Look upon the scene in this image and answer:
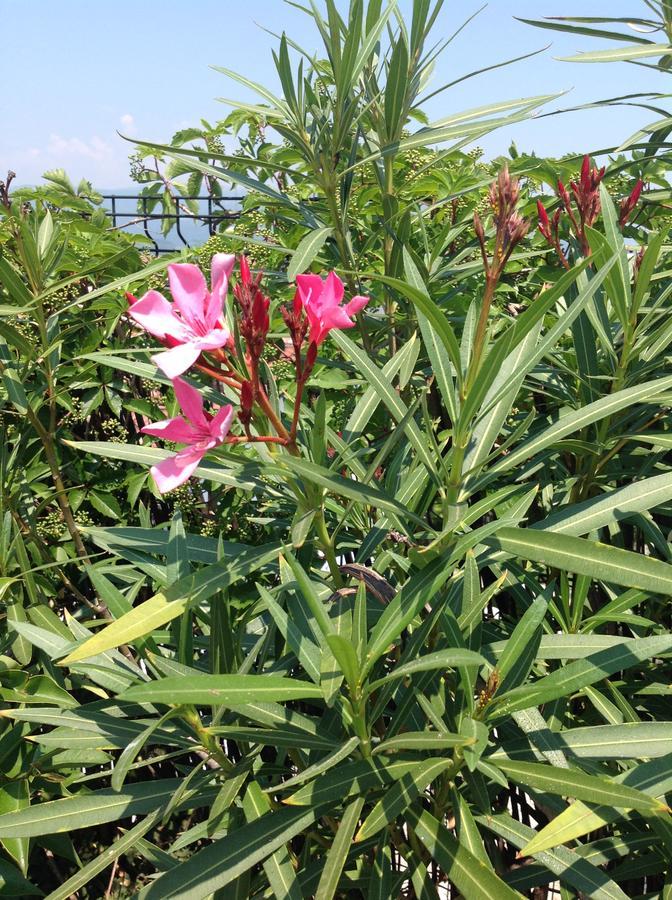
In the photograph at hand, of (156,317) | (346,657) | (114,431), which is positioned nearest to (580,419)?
(346,657)

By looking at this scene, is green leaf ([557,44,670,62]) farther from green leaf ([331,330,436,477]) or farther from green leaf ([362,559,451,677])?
green leaf ([362,559,451,677])

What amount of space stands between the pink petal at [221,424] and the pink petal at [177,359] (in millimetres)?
64

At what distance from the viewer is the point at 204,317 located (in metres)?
0.83

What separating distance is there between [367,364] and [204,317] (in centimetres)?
33

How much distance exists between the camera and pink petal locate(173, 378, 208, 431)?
0.79 meters

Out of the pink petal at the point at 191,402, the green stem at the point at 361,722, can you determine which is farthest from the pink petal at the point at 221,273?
the green stem at the point at 361,722

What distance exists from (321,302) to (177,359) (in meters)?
0.21

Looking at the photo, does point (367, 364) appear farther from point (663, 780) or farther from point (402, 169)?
point (402, 169)

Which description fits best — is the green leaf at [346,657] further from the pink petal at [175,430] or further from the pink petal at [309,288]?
the pink petal at [309,288]

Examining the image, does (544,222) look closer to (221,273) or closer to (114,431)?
(221,273)

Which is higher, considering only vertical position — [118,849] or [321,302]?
[321,302]

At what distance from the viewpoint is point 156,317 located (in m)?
0.82

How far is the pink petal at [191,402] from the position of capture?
79cm

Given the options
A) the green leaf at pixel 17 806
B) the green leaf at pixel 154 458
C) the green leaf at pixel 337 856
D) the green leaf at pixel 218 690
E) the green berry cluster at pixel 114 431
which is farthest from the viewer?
the green berry cluster at pixel 114 431
